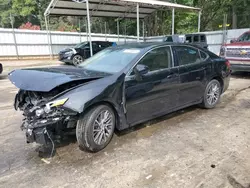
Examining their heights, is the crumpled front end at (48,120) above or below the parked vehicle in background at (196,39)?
below

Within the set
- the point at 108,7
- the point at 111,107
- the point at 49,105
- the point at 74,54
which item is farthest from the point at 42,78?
the point at 108,7

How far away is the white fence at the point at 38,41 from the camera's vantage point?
17.3 metres

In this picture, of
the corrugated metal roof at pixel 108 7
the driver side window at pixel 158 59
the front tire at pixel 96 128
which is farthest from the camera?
the corrugated metal roof at pixel 108 7

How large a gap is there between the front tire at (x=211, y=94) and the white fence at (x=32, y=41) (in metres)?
16.6

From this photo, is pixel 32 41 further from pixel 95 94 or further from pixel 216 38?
pixel 95 94

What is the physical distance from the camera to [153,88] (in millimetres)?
3969

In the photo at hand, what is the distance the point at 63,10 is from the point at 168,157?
596 inches

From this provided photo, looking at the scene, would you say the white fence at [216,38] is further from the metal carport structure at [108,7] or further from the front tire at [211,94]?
the front tire at [211,94]

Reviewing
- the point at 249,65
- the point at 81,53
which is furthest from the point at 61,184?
the point at 81,53

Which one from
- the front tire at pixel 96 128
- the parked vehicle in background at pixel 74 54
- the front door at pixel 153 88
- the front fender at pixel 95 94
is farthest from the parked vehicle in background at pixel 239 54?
the parked vehicle in background at pixel 74 54

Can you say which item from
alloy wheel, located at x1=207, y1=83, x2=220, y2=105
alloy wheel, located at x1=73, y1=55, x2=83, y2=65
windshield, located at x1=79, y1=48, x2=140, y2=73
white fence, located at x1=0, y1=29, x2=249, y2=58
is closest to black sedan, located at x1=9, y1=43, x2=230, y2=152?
windshield, located at x1=79, y1=48, x2=140, y2=73

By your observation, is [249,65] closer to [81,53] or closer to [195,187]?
[195,187]

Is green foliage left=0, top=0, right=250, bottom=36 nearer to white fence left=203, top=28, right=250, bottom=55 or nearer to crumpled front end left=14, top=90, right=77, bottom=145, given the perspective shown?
white fence left=203, top=28, right=250, bottom=55

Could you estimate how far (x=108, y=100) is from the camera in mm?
3396
